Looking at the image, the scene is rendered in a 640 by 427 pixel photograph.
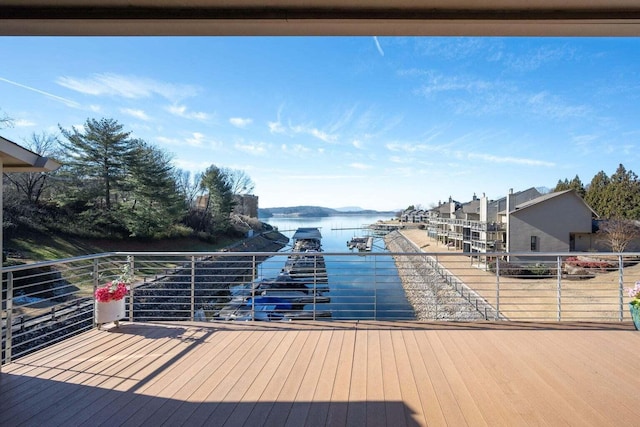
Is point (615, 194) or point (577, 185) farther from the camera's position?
point (577, 185)

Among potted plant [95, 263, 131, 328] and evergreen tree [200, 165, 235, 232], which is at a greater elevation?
evergreen tree [200, 165, 235, 232]

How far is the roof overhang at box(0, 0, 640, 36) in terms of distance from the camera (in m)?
1.43

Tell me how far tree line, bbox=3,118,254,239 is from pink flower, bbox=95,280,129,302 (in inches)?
583

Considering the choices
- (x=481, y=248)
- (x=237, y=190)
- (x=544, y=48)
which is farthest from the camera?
(x=237, y=190)

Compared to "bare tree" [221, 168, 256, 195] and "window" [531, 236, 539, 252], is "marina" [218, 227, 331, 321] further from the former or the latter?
"bare tree" [221, 168, 256, 195]

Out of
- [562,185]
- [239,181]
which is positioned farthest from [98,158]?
[562,185]

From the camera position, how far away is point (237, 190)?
3169 centimetres

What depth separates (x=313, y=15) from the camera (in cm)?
146

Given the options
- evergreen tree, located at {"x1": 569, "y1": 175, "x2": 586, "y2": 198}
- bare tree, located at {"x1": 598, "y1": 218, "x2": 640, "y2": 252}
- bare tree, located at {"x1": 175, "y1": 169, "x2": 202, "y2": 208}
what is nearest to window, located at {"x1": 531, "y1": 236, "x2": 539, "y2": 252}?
bare tree, located at {"x1": 598, "y1": 218, "x2": 640, "y2": 252}

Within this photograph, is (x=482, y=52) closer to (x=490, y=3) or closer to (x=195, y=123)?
(x=490, y=3)

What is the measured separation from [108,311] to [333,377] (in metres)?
2.63

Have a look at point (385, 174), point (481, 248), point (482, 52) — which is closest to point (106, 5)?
point (482, 52)

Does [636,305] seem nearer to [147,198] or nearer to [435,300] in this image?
[435,300]

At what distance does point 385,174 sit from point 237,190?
49.3 feet
